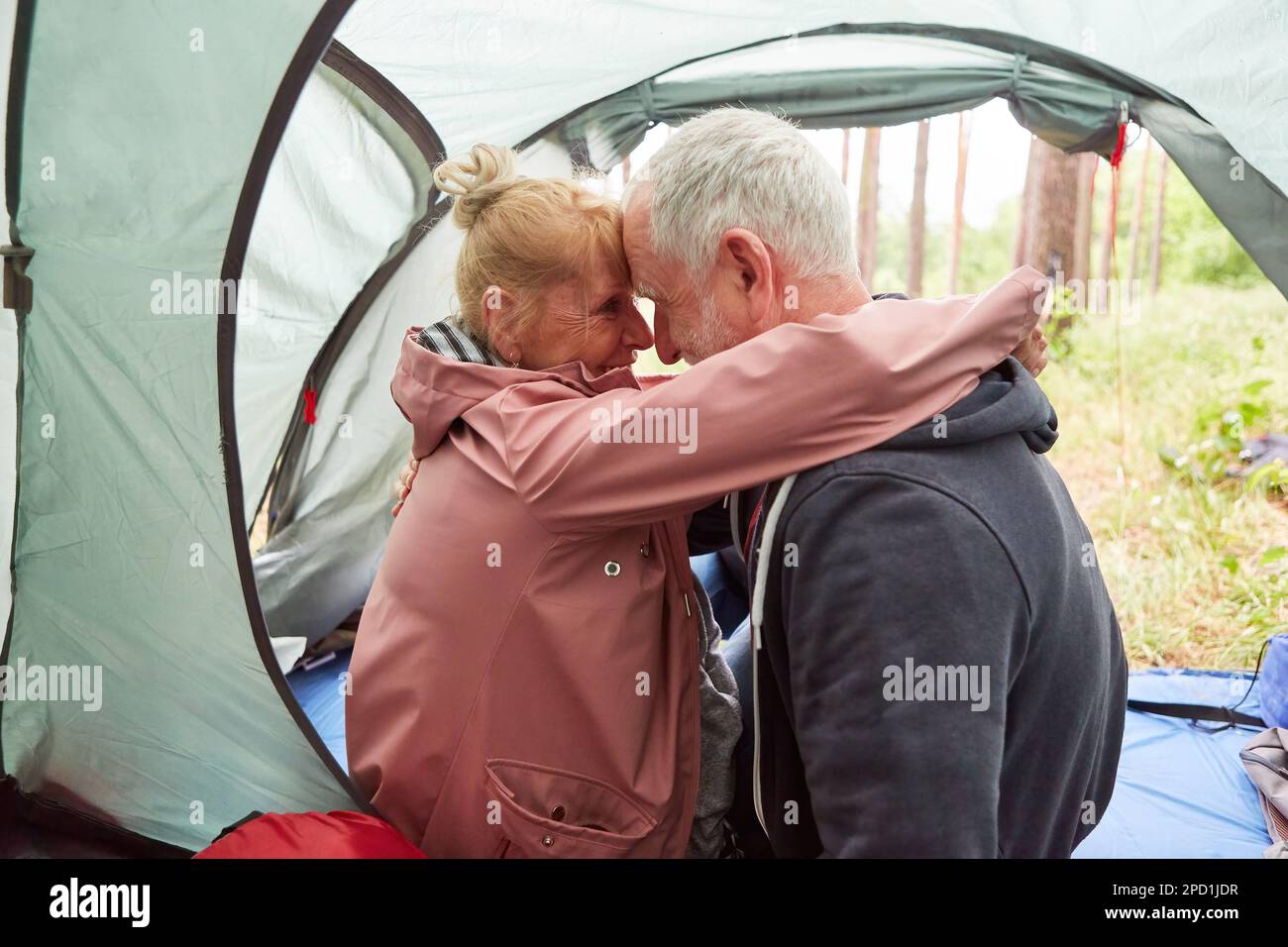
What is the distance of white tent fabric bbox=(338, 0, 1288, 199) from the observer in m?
2.44

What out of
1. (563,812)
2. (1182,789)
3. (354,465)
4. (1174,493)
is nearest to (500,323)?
(563,812)

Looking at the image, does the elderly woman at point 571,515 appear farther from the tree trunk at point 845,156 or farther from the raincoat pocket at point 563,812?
the tree trunk at point 845,156

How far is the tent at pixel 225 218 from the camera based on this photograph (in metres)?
1.72

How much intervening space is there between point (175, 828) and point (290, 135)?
66.7 inches

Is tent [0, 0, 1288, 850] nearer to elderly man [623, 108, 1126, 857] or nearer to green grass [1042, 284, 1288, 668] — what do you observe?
elderly man [623, 108, 1126, 857]

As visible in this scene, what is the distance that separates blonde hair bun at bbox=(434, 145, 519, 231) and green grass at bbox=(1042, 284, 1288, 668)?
294 cm

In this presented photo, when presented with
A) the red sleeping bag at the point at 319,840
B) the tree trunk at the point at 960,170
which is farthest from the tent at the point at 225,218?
the tree trunk at the point at 960,170

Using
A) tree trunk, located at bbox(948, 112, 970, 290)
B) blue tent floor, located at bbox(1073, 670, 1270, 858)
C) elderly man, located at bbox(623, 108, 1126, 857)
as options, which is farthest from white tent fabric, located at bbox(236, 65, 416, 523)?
tree trunk, located at bbox(948, 112, 970, 290)

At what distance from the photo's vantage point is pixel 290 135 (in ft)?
8.81

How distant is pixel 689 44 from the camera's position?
2945 mm

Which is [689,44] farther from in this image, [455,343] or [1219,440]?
[1219,440]

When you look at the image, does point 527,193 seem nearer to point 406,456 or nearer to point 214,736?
point 214,736

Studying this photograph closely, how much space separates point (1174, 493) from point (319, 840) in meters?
4.07
